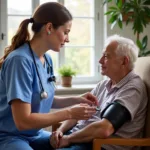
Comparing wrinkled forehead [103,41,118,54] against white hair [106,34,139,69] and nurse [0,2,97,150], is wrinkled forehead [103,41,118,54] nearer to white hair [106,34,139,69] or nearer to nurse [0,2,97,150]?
white hair [106,34,139,69]

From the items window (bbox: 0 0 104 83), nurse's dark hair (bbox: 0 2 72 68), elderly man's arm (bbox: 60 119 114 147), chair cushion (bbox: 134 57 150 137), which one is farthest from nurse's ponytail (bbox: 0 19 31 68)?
window (bbox: 0 0 104 83)

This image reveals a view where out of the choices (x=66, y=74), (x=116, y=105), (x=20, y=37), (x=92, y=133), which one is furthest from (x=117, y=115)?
(x=66, y=74)

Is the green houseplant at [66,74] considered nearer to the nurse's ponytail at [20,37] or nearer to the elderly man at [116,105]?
the elderly man at [116,105]

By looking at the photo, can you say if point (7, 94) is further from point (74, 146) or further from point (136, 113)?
point (136, 113)

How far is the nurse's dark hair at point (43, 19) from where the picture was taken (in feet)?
4.85

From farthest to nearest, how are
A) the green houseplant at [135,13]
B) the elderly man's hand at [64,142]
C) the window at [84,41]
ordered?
the window at [84,41] < the green houseplant at [135,13] < the elderly man's hand at [64,142]

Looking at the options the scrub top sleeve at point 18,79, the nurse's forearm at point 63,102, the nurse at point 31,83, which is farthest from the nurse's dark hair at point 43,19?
the nurse's forearm at point 63,102

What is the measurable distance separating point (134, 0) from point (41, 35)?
1349 millimetres

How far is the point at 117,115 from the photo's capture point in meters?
1.51

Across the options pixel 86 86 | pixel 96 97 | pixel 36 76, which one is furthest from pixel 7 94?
pixel 86 86

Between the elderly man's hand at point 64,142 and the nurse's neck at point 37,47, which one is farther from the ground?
the nurse's neck at point 37,47

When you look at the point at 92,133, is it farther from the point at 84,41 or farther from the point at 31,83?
the point at 84,41

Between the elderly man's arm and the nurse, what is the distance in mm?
93

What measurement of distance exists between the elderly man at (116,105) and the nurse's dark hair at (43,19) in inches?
16.1
